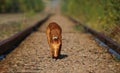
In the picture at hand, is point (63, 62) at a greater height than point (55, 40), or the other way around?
point (55, 40)

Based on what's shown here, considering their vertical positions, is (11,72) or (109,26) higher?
(11,72)

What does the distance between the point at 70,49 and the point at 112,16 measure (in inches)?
Answer: 149

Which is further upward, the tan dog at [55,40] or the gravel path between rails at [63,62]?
the tan dog at [55,40]

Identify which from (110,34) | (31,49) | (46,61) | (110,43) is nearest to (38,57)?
(46,61)

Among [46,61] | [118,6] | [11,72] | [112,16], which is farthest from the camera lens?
[112,16]

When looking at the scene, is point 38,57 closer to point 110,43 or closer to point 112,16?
point 110,43

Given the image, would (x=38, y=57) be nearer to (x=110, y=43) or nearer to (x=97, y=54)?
(x=97, y=54)

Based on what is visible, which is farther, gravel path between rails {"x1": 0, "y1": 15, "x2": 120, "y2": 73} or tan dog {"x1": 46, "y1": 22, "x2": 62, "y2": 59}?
tan dog {"x1": 46, "y1": 22, "x2": 62, "y2": 59}

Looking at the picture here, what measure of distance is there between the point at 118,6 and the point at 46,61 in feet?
17.6

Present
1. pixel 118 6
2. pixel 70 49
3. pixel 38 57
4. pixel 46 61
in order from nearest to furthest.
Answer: pixel 46 61, pixel 38 57, pixel 70 49, pixel 118 6

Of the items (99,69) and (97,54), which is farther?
(97,54)

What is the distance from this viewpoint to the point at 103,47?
1110 cm

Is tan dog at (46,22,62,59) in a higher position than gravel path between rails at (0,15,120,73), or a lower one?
higher

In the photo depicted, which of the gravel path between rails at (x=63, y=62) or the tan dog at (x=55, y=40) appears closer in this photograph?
the gravel path between rails at (x=63, y=62)
